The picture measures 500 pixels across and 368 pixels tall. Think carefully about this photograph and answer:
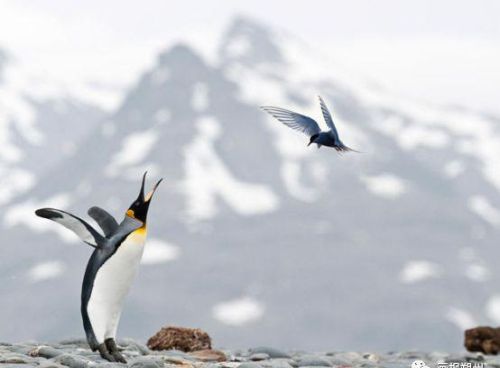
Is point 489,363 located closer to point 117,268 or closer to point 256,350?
point 256,350

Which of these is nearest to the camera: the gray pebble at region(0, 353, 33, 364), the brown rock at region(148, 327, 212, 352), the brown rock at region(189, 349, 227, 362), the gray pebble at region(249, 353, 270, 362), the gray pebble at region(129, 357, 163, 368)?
the gray pebble at region(0, 353, 33, 364)

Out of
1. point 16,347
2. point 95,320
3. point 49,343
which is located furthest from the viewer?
point 49,343

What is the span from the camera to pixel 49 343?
14664mm

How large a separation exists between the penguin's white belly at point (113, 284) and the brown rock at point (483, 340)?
810cm

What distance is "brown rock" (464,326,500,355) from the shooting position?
17.2m

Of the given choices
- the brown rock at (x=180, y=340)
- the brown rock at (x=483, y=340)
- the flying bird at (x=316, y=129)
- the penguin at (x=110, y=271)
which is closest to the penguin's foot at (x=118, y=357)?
the penguin at (x=110, y=271)

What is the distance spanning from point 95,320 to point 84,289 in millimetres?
438

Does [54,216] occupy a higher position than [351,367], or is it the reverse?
[54,216]

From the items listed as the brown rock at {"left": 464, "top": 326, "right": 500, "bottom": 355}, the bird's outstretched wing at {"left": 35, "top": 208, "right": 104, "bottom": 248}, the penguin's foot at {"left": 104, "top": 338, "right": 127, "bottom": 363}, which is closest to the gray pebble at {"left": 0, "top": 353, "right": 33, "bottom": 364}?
the penguin's foot at {"left": 104, "top": 338, "right": 127, "bottom": 363}

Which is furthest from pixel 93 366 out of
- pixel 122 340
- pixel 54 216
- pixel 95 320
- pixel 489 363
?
pixel 489 363

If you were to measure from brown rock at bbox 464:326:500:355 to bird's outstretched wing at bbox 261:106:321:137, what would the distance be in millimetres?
9391

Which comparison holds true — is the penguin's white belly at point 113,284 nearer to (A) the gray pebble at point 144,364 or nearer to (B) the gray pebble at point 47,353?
(B) the gray pebble at point 47,353

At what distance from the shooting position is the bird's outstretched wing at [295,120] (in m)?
8.75

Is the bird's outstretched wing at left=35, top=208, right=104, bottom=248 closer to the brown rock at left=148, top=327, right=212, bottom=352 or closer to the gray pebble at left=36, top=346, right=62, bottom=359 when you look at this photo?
the gray pebble at left=36, top=346, right=62, bottom=359
